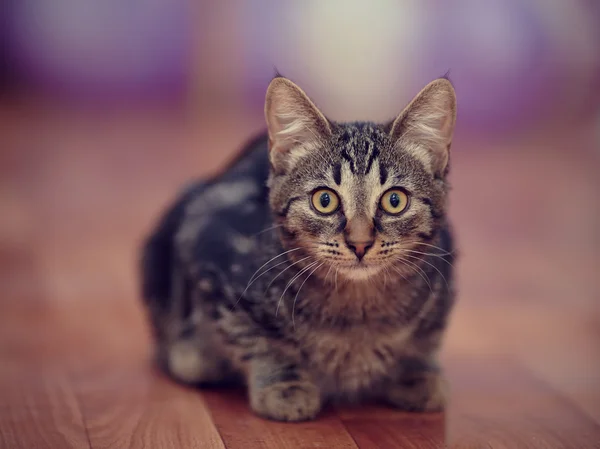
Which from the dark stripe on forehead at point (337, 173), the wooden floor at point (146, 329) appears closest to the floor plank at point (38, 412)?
the wooden floor at point (146, 329)

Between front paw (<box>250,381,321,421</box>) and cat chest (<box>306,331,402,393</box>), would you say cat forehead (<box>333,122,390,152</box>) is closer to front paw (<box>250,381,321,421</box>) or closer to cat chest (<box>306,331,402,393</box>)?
cat chest (<box>306,331,402,393</box>)

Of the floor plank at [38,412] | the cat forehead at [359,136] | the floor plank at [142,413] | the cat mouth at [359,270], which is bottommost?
the floor plank at [142,413]

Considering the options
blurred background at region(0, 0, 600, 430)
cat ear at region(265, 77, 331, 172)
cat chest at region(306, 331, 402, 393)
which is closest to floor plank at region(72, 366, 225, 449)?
cat chest at region(306, 331, 402, 393)

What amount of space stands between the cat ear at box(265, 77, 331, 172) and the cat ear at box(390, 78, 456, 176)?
147mm

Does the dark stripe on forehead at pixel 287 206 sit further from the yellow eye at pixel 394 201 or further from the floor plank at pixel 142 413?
the floor plank at pixel 142 413

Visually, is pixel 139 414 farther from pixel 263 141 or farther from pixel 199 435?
pixel 263 141

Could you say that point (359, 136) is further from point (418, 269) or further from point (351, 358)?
point (351, 358)

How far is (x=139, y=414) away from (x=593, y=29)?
383 cm

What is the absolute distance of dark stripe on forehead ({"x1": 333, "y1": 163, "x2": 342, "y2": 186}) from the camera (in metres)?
1.74

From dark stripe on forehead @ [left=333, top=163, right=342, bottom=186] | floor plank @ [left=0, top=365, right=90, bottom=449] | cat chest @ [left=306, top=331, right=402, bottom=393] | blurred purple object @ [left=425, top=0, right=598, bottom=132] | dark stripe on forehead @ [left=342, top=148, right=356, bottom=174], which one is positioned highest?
blurred purple object @ [left=425, top=0, right=598, bottom=132]

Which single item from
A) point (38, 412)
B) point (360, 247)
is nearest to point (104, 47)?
point (38, 412)

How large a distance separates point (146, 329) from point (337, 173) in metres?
0.91

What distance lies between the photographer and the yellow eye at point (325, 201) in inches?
68.2

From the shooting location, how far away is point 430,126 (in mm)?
1788
